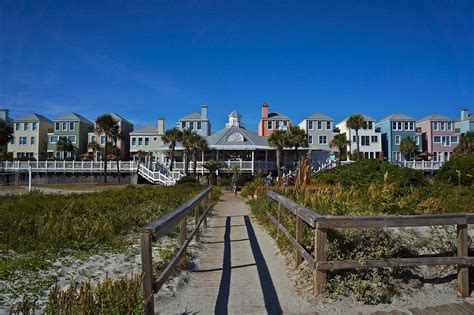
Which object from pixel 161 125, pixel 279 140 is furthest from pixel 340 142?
pixel 161 125

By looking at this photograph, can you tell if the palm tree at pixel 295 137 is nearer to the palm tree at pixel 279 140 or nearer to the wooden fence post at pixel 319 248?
the palm tree at pixel 279 140

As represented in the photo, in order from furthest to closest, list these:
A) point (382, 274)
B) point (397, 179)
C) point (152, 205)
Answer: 1. point (397, 179)
2. point (152, 205)
3. point (382, 274)

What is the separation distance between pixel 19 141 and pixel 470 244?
67.9 meters

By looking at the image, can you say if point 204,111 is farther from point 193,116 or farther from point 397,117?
point 397,117

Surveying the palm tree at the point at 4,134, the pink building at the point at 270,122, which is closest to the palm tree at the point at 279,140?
the pink building at the point at 270,122

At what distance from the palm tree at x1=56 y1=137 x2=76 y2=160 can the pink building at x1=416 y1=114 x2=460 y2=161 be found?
184 ft

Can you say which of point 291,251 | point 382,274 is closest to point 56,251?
point 291,251

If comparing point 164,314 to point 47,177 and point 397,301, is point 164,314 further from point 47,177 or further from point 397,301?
point 47,177

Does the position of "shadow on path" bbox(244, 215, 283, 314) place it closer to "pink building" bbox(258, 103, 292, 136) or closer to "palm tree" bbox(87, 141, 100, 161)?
"pink building" bbox(258, 103, 292, 136)

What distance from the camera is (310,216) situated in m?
4.73

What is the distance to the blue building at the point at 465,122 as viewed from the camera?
210ft

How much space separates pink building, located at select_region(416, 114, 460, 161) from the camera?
60.3 metres

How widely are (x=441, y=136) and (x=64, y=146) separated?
193ft

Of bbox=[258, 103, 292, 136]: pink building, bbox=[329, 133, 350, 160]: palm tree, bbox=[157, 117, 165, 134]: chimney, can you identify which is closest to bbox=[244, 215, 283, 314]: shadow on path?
bbox=[329, 133, 350, 160]: palm tree
